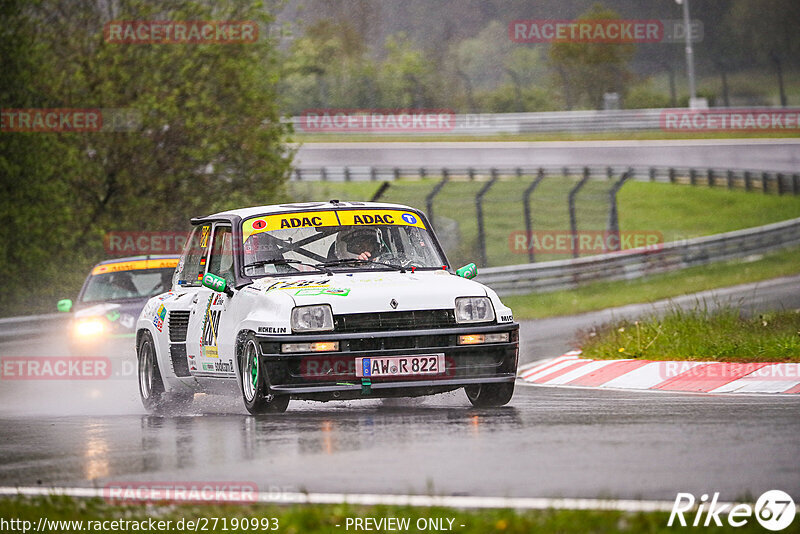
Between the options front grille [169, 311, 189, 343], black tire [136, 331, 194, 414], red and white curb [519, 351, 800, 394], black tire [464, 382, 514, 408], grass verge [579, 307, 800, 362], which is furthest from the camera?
grass verge [579, 307, 800, 362]

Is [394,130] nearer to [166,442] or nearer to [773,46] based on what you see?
[773,46]

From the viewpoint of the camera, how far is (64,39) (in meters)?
32.8

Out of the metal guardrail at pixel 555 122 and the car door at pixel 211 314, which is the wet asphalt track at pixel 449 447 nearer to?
the car door at pixel 211 314

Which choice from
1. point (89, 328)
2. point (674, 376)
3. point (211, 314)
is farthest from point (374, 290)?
point (89, 328)

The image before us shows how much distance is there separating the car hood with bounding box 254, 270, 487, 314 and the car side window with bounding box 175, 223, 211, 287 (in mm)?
1393

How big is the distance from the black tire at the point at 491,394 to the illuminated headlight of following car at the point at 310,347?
1.19m

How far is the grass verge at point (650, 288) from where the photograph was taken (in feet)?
85.3

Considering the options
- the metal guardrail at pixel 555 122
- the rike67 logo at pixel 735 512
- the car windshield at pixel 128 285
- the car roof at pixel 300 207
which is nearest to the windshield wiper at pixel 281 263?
the car roof at pixel 300 207

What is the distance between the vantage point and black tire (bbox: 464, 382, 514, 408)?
10016 mm

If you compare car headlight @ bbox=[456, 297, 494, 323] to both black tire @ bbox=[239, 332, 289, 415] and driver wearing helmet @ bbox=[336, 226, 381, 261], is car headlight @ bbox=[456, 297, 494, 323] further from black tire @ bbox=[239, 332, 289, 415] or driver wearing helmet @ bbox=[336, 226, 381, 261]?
black tire @ bbox=[239, 332, 289, 415]

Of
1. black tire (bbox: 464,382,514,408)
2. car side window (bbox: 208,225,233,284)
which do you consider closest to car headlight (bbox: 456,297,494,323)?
black tire (bbox: 464,382,514,408)

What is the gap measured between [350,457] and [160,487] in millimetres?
1095

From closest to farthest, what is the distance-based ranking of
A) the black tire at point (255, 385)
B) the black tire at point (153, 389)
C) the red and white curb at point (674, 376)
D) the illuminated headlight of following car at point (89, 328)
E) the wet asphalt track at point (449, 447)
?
the wet asphalt track at point (449, 447)
the black tire at point (255, 385)
the red and white curb at point (674, 376)
the black tire at point (153, 389)
the illuminated headlight of following car at point (89, 328)

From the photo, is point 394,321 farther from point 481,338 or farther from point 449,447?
point 449,447
